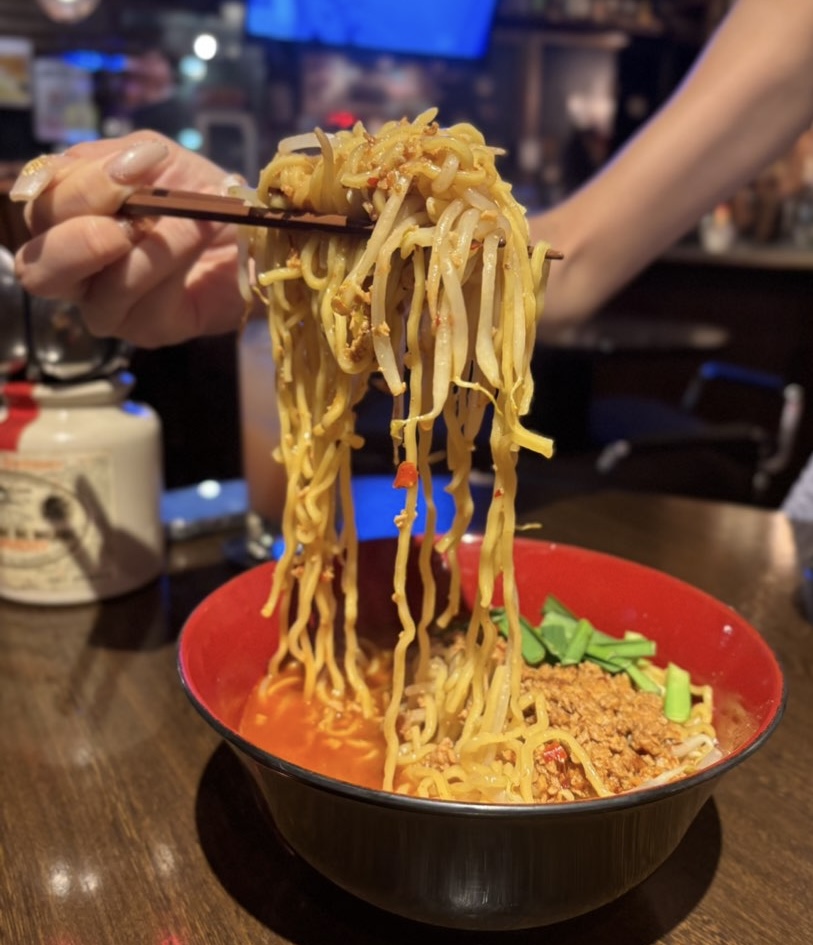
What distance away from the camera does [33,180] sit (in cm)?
101

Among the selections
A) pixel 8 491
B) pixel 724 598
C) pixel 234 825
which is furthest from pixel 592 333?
pixel 234 825

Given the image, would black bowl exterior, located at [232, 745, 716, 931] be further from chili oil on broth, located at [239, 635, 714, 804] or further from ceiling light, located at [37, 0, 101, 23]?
ceiling light, located at [37, 0, 101, 23]

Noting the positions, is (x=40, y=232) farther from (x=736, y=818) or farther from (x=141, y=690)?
(x=736, y=818)

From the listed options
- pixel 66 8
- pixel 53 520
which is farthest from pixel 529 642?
pixel 66 8

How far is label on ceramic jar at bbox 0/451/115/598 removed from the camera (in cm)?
117

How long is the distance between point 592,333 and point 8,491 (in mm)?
2834

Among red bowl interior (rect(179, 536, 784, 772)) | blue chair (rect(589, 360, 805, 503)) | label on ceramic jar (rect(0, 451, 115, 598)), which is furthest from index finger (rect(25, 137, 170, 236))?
blue chair (rect(589, 360, 805, 503))

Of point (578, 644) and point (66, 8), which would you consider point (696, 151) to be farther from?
point (66, 8)

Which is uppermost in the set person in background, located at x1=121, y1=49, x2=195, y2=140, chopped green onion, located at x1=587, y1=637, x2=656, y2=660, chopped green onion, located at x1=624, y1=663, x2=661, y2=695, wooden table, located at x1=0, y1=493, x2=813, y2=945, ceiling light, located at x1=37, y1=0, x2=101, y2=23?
ceiling light, located at x1=37, y1=0, x2=101, y2=23

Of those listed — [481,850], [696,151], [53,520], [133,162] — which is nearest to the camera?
[481,850]

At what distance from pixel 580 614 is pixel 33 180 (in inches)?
30.9

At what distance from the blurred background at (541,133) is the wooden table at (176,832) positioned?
1.12m

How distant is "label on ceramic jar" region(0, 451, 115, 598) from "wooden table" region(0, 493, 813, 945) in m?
0.05

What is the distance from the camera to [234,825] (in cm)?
Answer: 81
